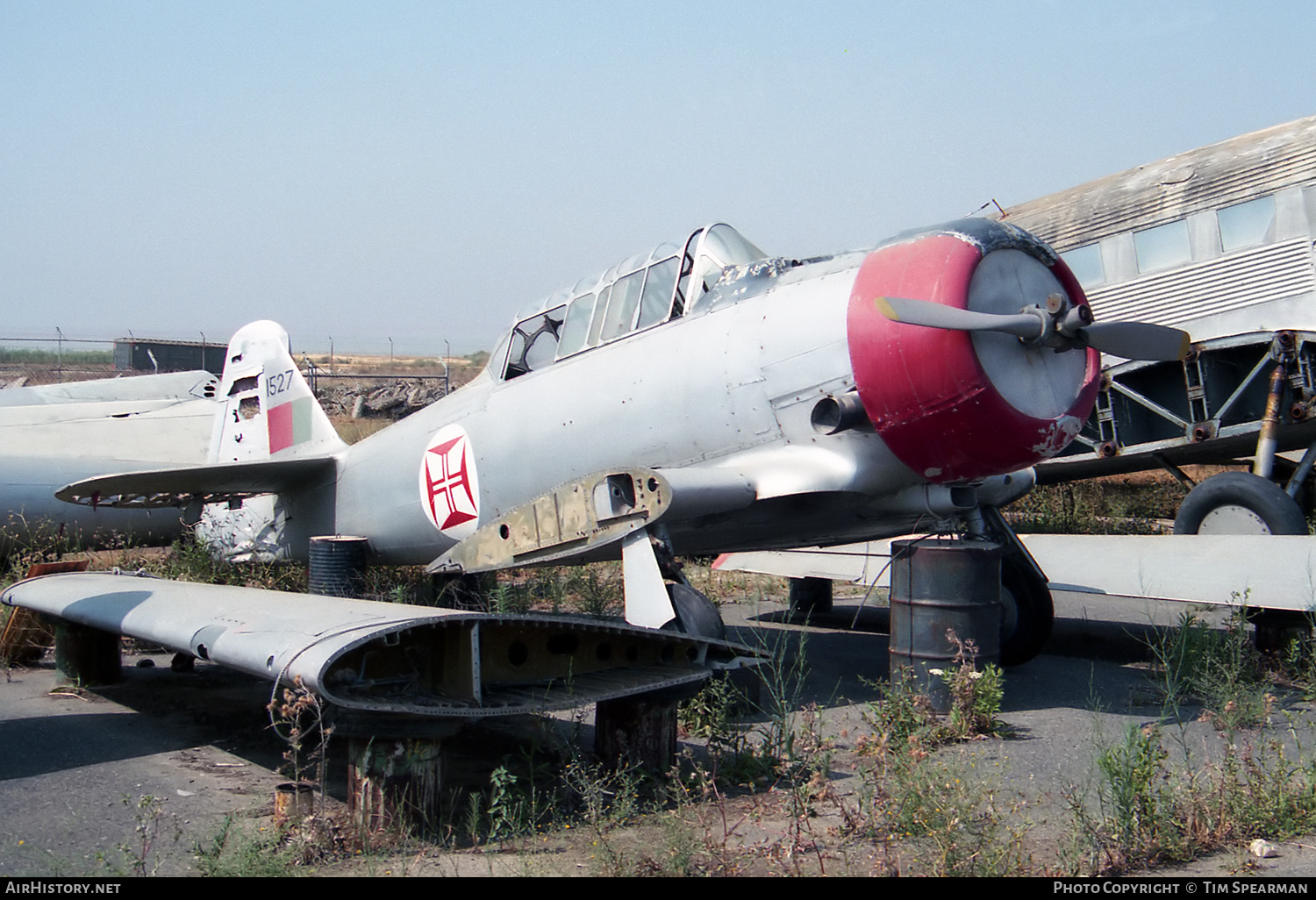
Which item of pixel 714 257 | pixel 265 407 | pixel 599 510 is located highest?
pixel 714 257

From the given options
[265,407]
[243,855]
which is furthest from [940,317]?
[265,407]

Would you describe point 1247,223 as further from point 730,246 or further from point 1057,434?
point 730,246

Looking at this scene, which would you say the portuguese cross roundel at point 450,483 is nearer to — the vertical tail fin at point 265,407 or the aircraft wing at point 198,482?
the aircraft wing at point 198,482

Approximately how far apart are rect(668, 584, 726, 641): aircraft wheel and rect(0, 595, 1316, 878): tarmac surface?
667mm

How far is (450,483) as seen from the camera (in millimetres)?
8445

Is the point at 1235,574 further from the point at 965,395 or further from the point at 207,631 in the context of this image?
the point at 207,631

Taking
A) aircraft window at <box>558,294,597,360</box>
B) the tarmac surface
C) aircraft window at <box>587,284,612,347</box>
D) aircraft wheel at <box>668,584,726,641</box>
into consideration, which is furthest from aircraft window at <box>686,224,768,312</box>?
the tarmac surface

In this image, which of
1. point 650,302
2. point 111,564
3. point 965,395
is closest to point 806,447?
point 965,395

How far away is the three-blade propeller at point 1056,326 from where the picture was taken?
18.4ft

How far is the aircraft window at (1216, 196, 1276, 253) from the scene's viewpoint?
37.3 ft

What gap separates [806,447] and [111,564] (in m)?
8.57

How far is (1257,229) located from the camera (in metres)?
11.4

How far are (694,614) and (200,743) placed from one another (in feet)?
8.86

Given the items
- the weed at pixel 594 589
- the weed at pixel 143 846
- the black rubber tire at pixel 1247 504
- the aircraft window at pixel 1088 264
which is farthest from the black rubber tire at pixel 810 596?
the weed at pixel 143 846
